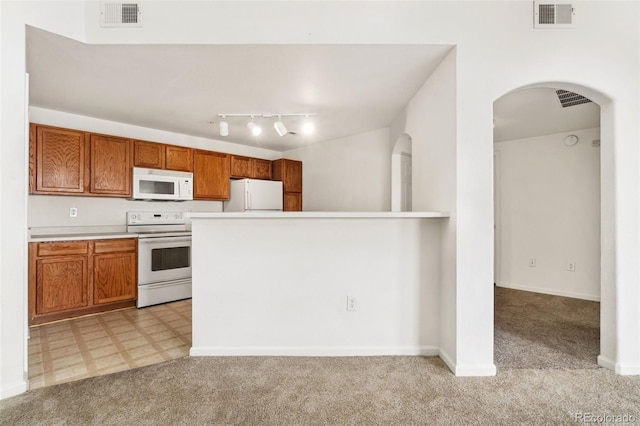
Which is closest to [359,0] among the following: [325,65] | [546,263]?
[325,65]

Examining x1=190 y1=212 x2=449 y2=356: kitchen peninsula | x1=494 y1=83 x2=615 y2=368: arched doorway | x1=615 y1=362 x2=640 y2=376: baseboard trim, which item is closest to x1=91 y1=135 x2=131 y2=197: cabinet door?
x1=190 y1=212 x2=449 y2=356: kitchen peninsula

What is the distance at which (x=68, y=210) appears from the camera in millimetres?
3607

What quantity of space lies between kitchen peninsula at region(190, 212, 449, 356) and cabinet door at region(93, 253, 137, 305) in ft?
5.72

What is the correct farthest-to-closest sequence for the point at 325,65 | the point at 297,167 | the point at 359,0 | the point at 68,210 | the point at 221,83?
the point at 297,167 → the point at 68,210 → the point at 221,83 → the point at 325,65 → the point at 359,0

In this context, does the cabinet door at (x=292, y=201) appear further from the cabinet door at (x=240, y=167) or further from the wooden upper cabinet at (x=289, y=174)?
the cabinet door at (x=240, y=167)

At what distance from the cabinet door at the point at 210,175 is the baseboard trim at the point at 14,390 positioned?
2.86m

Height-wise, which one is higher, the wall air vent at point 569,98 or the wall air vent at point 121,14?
the wall air vent at point 121,14

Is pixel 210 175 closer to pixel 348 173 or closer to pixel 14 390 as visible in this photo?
pixel 348 173

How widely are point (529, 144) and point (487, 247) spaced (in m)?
3.22

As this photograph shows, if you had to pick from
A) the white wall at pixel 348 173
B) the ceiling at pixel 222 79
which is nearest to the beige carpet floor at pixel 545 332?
the white wall at pixel 348 173

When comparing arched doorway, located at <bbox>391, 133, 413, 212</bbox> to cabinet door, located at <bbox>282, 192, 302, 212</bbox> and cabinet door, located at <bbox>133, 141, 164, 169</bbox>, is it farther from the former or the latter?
cabinet door, located at <bbox>133, 141, 164, 169</bbox>

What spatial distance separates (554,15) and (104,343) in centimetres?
427

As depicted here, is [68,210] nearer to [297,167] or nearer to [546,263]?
[297,167]

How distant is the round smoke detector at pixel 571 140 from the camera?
4.05m
